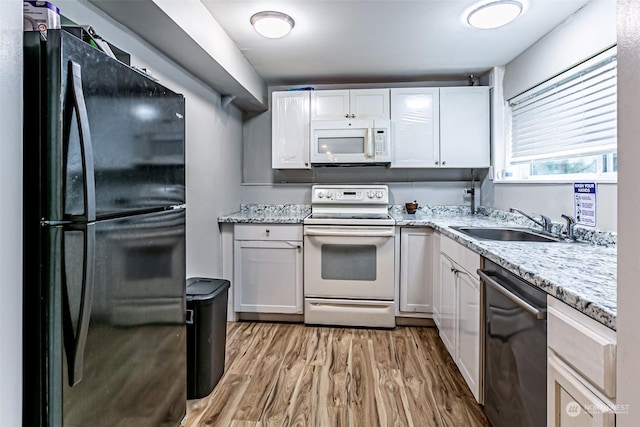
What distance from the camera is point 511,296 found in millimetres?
1257

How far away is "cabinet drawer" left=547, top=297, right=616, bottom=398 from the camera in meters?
0.76

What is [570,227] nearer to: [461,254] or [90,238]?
[461,254]

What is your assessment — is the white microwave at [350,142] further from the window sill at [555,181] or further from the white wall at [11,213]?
the white wall at [11,213]

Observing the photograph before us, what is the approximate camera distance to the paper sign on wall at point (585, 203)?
5.91ft

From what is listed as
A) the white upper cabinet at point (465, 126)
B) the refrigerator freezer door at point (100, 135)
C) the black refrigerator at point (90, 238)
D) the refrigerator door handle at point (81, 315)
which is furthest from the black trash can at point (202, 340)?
the white upper cabinet at point (465, 126)

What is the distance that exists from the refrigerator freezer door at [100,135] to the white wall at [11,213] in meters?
0.05

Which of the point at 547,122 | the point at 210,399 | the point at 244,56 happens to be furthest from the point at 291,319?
the point at 547,122

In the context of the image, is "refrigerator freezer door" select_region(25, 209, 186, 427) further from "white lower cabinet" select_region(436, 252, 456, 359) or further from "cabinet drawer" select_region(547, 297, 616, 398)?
"white lower cabinet" select_region(436, 252, 456, 359)

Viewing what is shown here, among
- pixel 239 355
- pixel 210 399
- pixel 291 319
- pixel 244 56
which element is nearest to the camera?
pixel 210 399

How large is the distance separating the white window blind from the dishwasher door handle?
964mm

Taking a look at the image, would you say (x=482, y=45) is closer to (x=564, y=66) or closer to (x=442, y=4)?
(x=564, y=66)

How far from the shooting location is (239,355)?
2.37 metres

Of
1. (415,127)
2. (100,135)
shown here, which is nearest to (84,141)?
(100,135)

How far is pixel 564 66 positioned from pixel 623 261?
1.97 meters
